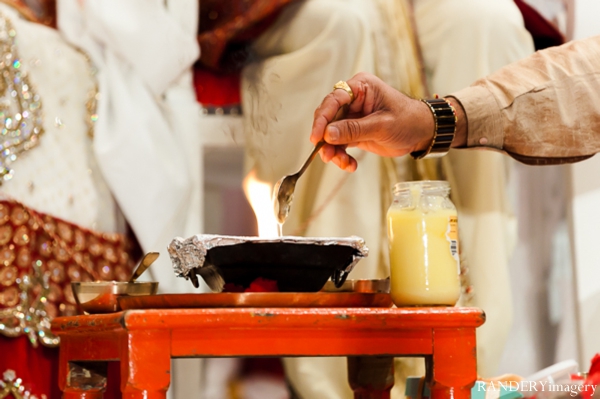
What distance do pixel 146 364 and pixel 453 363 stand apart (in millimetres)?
255

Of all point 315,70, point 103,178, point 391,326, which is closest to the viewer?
point 391,326

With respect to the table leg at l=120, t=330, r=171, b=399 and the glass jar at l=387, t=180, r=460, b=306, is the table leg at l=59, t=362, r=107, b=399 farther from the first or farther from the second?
the glass jar at l=387, t=180, r=460, b=306

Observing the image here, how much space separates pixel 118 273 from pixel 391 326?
2.28 ft

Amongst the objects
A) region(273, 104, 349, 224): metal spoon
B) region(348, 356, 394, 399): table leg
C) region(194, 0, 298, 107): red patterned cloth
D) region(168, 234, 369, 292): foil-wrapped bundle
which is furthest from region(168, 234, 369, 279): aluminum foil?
region(194, 0, 298, 107): red patterned cloth

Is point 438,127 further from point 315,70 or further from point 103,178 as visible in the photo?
point 103,178

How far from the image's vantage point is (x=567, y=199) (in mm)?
1355

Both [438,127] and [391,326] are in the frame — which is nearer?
[391,326]

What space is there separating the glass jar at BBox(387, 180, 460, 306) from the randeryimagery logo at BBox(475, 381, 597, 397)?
0.51ft

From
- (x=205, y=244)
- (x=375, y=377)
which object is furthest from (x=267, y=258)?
(x=375, y=377)

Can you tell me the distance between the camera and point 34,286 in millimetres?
1068

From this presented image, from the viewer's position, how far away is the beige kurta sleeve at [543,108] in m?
0.95

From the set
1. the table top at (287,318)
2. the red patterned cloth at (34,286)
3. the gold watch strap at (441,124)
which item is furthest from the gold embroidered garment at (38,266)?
the gold watch strap at (441,124)

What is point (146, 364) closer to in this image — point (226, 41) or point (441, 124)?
point (441, 124)

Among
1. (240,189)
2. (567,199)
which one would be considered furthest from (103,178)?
(567,199)
